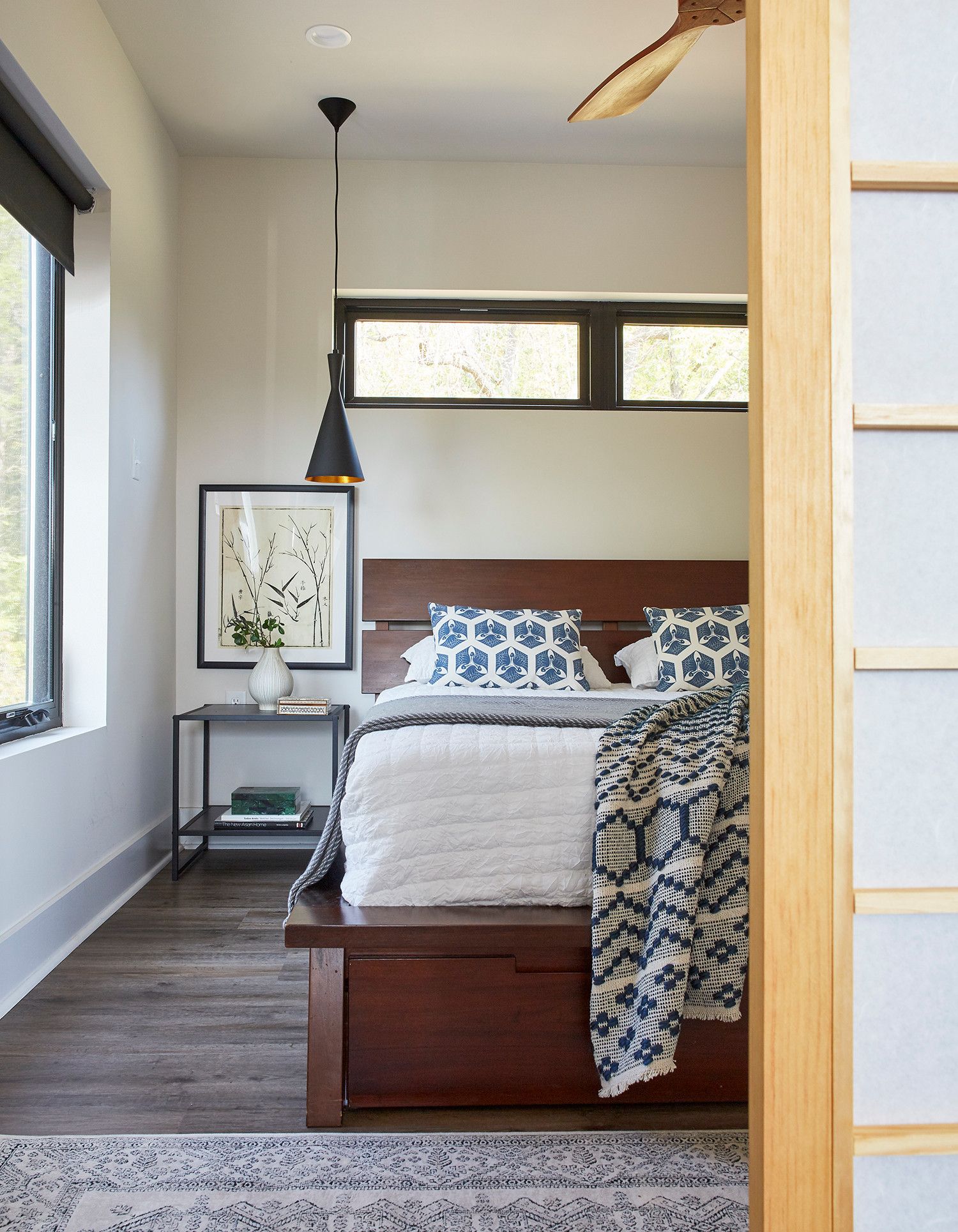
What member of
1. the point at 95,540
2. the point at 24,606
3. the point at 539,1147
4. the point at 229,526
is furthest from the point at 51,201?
the point at 539,1147

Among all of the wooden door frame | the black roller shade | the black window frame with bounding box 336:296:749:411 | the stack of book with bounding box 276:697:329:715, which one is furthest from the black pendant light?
the wooden door frame

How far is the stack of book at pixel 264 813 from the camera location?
3592mm

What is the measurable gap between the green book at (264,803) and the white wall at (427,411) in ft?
1.13

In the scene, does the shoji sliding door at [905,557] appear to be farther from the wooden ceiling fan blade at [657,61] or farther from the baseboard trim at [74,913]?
the baseboard trim at [74,913]

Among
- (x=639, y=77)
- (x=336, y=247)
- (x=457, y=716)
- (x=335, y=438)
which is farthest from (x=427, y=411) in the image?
(x=457, y=716)

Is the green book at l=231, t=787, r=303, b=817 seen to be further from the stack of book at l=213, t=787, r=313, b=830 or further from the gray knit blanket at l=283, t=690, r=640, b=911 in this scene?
the gray knit blanket at l=283, t=690, r=640, b=911

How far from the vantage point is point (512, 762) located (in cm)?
193

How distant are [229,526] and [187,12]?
1.84 m

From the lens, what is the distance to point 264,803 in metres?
3.63

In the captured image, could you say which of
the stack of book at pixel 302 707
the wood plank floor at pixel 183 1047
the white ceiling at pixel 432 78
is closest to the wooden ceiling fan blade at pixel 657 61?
the white ceiling at pixel 432 78

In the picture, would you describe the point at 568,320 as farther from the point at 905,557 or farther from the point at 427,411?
the point at 905,557

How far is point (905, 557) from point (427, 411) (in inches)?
138

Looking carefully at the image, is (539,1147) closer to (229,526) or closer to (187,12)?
(229,526)

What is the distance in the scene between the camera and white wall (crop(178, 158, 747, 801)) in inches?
158
